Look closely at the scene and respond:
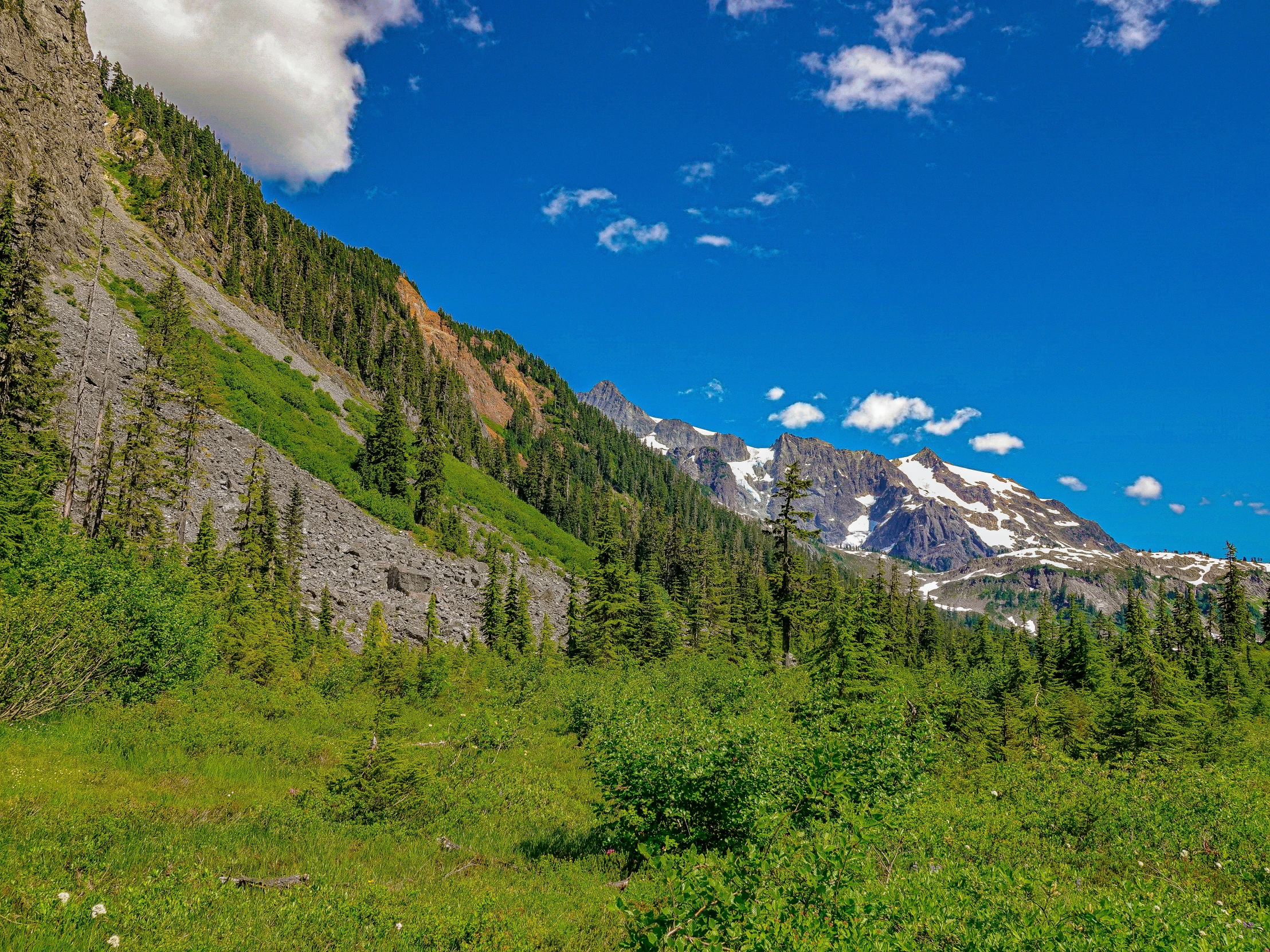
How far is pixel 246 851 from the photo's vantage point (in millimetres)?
9031

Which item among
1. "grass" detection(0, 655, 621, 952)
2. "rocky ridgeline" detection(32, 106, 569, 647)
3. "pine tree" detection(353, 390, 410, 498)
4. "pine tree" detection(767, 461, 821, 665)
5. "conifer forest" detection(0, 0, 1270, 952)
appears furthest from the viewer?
"pine tree" detection(353, 390, 410, 498)

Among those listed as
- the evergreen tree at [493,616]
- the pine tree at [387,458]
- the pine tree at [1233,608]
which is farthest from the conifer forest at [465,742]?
the pine tree at [1233,608]

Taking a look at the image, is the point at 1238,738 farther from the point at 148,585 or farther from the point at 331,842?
the point at 148,585

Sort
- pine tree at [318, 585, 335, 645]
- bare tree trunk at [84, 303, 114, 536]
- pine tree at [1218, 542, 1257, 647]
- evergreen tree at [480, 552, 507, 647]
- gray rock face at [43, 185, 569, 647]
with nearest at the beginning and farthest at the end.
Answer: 1. bare tree trunk at [84, 303, 114, 536]
2. pine tree at [318, 585, 335, 645]
3. gray rock face at [43, 185, 569, 647]
4. evergreen tree at [480, 552, 507, 647]
5. pine tree at [1218, 542, 1257, 647]

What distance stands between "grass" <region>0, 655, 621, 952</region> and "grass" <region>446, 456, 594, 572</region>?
62.6 m

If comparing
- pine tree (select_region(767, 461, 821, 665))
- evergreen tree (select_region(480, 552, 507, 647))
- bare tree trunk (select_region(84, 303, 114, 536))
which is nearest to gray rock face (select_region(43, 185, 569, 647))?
evergreen tree (select_region(480, 552, 507, 647))

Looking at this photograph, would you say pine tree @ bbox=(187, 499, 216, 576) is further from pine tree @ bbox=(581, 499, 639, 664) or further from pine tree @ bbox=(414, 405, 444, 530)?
pine tree @ bbox=(414, 405, 444, 530)

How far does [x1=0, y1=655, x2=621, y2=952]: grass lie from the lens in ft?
21.0

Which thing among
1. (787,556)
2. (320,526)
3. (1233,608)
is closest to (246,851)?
(787,556)

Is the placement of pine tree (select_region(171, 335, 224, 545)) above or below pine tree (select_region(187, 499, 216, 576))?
above

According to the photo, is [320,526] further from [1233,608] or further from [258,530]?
[1233,608]

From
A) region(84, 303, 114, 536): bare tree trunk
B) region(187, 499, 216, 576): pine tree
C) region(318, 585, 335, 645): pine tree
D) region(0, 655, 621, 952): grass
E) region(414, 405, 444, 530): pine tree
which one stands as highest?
region(414, 405, 444, 530): pine tree

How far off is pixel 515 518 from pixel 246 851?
8548cm

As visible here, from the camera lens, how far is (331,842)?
1027 cm
